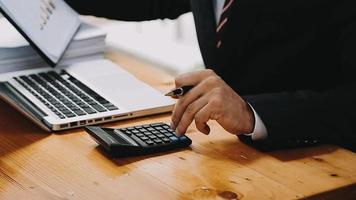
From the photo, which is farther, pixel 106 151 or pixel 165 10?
pixel 165 10

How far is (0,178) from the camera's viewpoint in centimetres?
98

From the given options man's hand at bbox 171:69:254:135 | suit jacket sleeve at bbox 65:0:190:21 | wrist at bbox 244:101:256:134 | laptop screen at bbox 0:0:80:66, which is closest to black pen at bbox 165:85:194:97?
man's hand at bbox 171:69:254:135

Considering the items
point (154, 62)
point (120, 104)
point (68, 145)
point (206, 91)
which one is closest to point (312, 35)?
point (206, 91)

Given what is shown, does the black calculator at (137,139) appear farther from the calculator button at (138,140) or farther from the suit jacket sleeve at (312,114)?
the suit jacket sleeve at (312,114)

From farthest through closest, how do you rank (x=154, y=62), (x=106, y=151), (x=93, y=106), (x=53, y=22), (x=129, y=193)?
1. (x=154, y=62)
2. (x=53, y=22)
3. (x=93, y=106)
4. (x=106, y=151)
5. (x=129, y=193)

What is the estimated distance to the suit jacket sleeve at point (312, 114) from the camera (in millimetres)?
1121

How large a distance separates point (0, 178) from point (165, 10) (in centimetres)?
92

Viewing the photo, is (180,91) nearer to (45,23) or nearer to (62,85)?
(62,85)

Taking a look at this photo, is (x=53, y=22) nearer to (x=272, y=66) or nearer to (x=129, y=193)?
(x=272, y=66)

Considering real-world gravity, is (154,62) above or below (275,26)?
below

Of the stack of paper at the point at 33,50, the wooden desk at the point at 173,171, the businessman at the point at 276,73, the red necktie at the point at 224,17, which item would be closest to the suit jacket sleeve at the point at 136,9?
the stack of paper at the point at 33,50

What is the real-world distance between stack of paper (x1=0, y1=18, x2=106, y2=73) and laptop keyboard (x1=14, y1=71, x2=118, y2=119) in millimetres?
77

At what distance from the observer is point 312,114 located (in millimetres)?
1163

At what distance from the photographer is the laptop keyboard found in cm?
122
